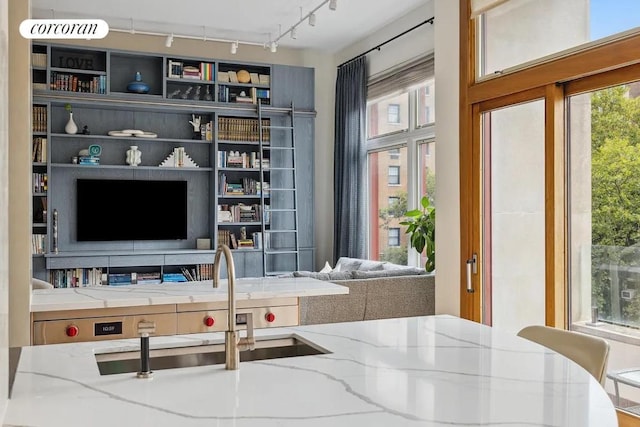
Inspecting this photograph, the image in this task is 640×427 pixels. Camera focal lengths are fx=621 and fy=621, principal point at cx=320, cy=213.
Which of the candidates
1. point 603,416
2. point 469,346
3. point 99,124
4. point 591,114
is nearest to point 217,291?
point 469,346

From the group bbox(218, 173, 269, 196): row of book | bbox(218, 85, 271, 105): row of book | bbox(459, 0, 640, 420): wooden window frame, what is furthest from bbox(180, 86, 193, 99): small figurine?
bbox(459, 0, 640, 420): wooden window frame

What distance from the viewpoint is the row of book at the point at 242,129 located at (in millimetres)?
7129

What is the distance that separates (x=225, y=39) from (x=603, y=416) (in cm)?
656

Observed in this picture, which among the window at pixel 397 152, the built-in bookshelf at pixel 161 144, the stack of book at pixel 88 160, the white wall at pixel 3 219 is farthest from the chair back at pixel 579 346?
the stack of book at pixel 88 160

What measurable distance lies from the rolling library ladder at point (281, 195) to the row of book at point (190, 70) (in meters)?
0.76

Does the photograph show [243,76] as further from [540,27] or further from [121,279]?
[540,27]

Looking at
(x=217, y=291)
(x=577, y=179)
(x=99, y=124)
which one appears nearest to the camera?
(x=217, y=291)

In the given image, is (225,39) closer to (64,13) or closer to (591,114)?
(64,13)

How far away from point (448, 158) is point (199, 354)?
303cm

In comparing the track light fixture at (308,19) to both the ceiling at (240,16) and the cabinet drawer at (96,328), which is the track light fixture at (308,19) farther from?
the cabinet drawer at (96,328)

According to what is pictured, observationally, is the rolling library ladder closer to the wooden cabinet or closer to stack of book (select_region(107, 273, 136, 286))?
stack of book (select_region(107, 273, 136, 286))

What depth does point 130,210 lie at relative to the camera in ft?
22.3

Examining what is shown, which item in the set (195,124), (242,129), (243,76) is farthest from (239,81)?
(195,124)

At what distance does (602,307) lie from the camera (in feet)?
10.8
